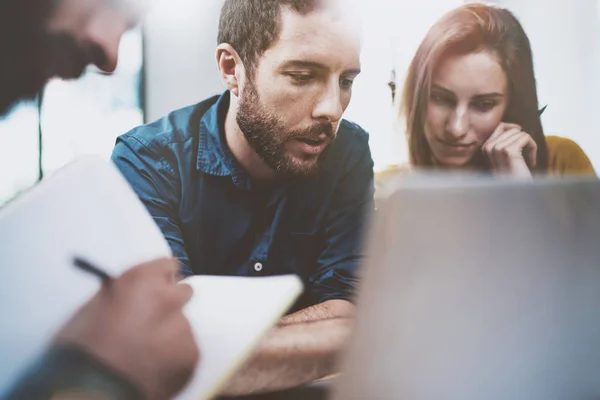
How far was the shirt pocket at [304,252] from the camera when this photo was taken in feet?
3.76

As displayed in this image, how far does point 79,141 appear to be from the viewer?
1078mm

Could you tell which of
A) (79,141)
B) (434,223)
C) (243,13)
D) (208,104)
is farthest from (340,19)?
(79,141)

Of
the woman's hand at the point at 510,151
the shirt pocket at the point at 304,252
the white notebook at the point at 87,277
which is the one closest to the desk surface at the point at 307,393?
the white notebook at the point at 87,277

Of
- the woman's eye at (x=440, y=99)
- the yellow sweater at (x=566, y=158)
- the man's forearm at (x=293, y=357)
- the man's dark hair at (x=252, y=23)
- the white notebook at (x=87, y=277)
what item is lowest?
the man's forearm at (x=293, y=357)

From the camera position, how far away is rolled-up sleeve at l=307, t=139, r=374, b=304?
1.16 meters

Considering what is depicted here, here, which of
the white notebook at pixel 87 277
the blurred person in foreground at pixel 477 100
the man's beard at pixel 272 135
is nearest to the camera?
the white notebook at pixel 87 277

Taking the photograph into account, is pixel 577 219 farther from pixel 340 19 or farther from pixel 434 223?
pixel 340 19

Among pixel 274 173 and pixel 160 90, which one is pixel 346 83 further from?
pixel 160 90

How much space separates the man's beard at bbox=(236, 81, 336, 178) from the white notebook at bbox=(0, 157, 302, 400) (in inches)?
9.7

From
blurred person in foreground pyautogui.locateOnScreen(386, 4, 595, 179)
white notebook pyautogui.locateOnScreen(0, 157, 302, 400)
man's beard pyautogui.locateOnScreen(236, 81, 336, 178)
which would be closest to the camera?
white notebook pyautogui.locateOnScreen(0, 157, 302, 400)

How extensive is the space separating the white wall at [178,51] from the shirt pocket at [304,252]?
1.19ft

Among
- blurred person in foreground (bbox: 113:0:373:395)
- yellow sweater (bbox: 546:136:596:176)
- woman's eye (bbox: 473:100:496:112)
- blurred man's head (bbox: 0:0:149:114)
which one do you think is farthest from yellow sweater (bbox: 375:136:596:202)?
blurred man's head (bbox: 0:0:149:114)

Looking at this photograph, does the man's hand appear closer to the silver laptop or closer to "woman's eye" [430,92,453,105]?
the silver laptop

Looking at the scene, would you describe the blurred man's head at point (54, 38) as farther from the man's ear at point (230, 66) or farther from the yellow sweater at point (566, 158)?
the yellow sweater at point (566, 158)
